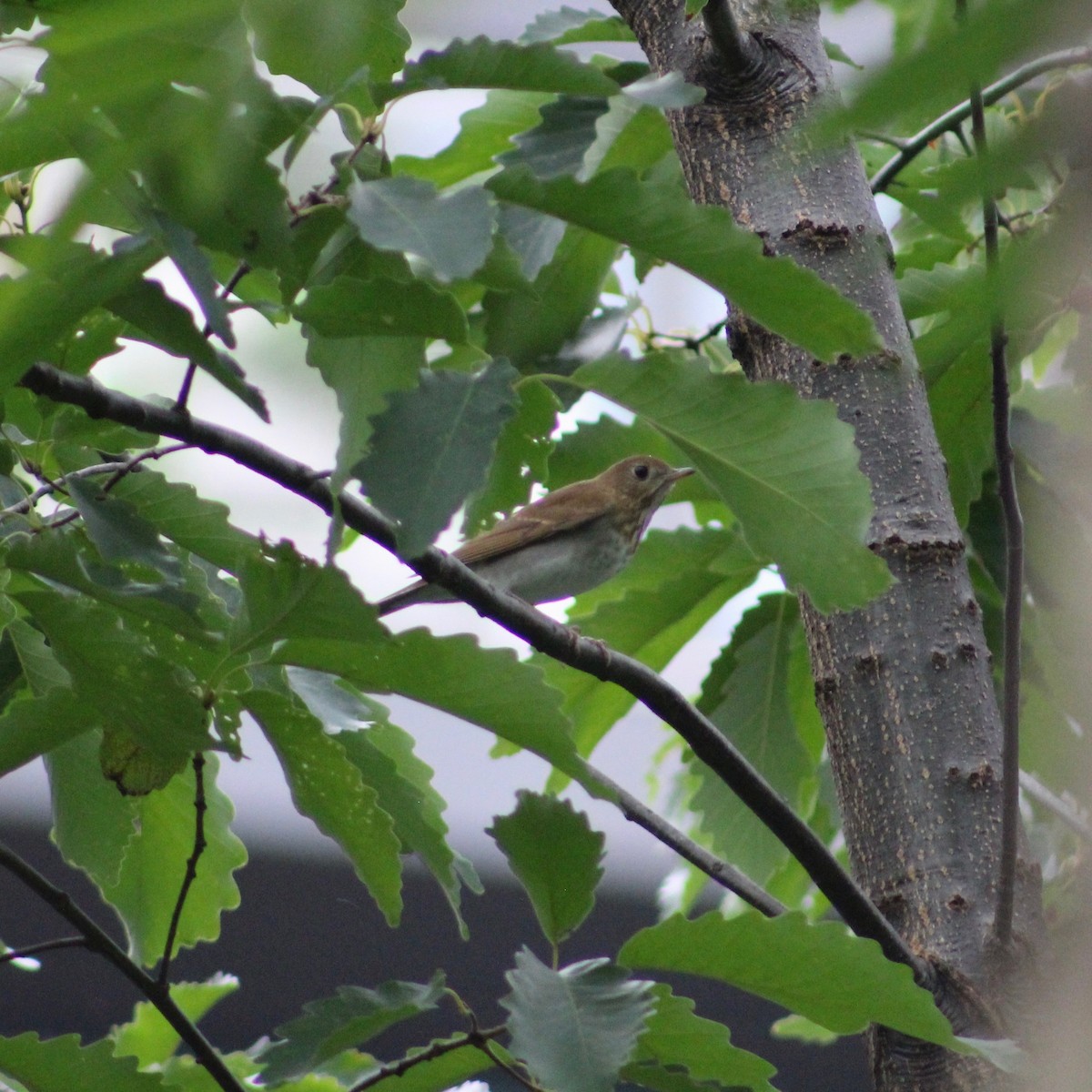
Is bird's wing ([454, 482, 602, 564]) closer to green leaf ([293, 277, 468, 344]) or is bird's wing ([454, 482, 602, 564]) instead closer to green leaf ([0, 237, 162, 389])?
green leaf ([293, 277, 468, 344])

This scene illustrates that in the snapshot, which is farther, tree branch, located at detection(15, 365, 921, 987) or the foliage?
tree branch, located at detection(15, 365, 921, 987)

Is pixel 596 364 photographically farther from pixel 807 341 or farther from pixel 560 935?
pixel 560 935

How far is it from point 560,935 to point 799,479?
0.60 metres

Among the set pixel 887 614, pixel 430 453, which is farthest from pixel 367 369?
pixel 887 614

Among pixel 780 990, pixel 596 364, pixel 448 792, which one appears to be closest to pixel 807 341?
pixel 596 364

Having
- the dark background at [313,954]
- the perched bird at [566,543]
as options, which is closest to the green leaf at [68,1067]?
the perched bird at [566,543]

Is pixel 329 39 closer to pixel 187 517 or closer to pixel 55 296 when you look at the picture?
pixel 55 296

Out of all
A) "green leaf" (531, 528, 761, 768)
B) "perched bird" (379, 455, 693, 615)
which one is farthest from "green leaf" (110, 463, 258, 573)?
"perched bird" (379, 455, 693, 615)

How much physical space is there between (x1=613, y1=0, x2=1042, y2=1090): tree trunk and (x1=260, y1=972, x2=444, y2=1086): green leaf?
72cm

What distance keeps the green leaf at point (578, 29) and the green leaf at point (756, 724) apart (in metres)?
1.14

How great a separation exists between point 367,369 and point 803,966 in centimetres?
79

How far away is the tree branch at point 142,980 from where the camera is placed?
154 centimetres

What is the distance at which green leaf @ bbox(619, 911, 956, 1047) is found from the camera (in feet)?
4.81

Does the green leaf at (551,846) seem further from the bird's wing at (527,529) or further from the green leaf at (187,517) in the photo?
the bird's wing at (527,529)
